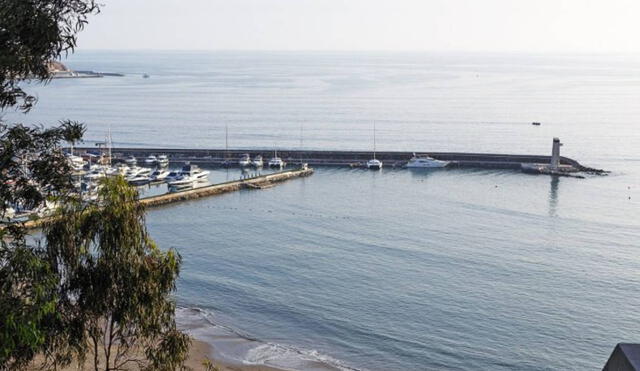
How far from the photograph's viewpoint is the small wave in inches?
929

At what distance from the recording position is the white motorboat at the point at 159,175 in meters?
56.8

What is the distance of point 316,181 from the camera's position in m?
58.6

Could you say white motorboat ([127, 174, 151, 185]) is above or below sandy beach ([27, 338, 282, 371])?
above

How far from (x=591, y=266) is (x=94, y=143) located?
5577cm

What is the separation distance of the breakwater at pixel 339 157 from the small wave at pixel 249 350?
3975cm

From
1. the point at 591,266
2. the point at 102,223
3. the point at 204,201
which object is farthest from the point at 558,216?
the point at 102,223

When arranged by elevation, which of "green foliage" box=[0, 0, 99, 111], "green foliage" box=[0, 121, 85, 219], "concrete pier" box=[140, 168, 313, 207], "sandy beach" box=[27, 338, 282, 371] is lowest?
"sandy beach" box=[27, 338, 282, 371]

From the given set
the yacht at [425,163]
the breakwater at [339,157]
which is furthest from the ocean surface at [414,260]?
the breakwater at [339,157]

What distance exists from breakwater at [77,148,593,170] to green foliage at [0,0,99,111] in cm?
5617

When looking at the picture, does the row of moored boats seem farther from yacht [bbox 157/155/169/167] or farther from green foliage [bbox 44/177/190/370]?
green foliage [bbox 44/177/190/370]

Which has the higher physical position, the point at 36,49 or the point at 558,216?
the point at 36,49

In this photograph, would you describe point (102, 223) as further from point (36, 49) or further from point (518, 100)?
point (518, 100)

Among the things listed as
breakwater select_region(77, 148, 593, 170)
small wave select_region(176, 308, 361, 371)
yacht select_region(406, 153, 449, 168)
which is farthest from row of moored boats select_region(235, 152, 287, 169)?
small wave select_region(176, 308, 361, 371)

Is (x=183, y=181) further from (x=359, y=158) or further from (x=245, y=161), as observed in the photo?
(x=359, y=158)
